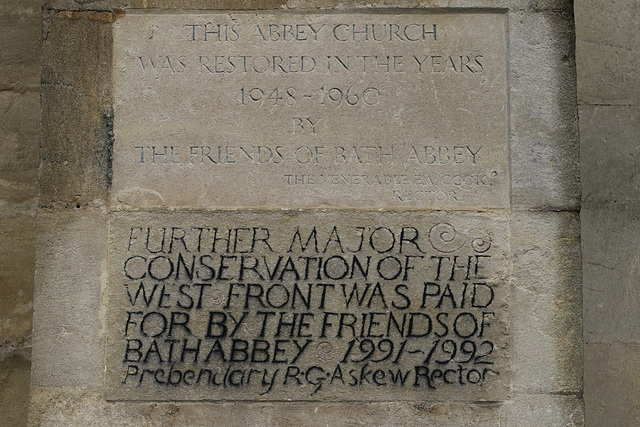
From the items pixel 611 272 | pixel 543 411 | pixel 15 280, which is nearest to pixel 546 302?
pixel 543 411

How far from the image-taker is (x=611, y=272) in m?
5.48

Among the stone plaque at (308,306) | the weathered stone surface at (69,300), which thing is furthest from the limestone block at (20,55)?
the stone plaque at (308,306)

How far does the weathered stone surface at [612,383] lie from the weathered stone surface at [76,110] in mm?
3625

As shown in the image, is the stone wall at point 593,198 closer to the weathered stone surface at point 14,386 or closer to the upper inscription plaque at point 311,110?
the weathered stone surface at point 14,386

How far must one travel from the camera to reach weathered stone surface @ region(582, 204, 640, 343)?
5445 millimetres

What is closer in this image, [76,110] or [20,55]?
[76,110]

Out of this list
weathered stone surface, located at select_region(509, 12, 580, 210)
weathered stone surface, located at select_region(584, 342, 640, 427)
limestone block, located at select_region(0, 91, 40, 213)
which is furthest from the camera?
limestone block, located at select_region(0, 91, 40, 213)

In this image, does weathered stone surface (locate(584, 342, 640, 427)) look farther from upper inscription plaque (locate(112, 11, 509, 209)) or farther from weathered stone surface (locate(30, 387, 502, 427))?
upper inscription plaque (locate(112, 11, 509, 209))

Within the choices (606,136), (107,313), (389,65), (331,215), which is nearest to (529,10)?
(389,65)

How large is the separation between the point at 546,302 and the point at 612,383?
1376 millimetres

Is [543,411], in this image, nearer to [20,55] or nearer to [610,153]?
[610,153]

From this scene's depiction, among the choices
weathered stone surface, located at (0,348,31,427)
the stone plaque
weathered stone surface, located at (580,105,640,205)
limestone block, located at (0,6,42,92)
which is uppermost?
limestone block, located at (0,6,42,92)

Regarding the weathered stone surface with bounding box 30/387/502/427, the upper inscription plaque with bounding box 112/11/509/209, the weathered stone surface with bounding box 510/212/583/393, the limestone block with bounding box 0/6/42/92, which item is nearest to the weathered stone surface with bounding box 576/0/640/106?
the upper inscription plaque with bounding box 112/11/509/209

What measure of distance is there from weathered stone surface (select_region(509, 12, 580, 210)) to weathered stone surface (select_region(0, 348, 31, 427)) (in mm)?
3623
